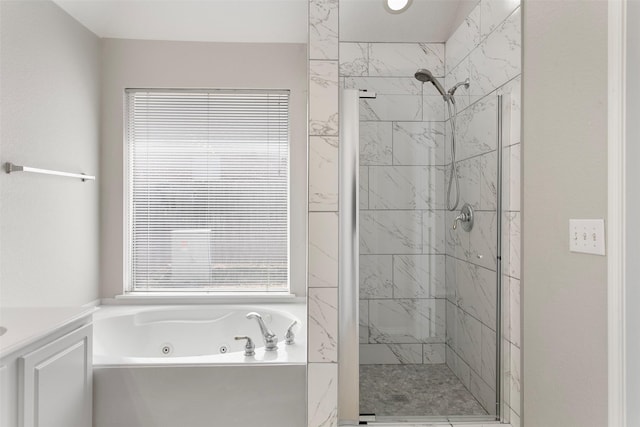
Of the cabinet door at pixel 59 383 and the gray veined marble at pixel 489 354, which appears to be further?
the gray veined marble at pixel 489 354

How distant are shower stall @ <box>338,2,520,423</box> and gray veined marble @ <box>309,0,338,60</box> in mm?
161

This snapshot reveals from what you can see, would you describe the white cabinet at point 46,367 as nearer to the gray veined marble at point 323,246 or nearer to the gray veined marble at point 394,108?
the gray veined marble at point 323,246

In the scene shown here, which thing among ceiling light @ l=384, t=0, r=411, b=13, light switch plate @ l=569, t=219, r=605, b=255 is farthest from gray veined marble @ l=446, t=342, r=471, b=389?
ceiling light @ l=384, t=0, r=411, b=13

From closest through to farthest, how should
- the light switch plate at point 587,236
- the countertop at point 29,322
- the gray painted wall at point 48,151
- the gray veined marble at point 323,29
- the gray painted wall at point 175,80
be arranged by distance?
the light switch plate at point 587,236 < the countertop at point 29,322 < the gray veined marble at point 323,29 < the gray painted wall at point 48,151 < the gray painted wall at point 175,80

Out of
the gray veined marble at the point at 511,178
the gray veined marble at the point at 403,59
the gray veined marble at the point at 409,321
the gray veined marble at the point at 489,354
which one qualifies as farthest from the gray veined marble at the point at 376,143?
the gray veined marble at the point at 489,354

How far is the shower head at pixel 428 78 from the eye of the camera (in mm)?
1901

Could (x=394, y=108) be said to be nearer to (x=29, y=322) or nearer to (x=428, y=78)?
(x=428, y=78)

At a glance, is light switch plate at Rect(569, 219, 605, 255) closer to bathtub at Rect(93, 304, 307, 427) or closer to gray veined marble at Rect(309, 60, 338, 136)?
gray veined marble at Rect(309, 60, 338, 136)

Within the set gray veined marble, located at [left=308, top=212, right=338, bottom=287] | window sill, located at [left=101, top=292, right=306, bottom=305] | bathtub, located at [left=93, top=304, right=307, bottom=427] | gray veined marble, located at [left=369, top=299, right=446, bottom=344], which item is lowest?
bathtub, located at [left=93, top=304, right=307, bottom=427]

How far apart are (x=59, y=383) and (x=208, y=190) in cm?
159

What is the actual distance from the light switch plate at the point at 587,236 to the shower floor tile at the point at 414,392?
2.66ft

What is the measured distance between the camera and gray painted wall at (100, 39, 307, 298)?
2.91 metres

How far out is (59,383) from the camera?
1654 mm

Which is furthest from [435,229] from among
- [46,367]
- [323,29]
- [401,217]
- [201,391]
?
[46,367]
